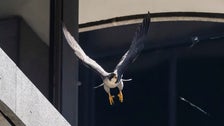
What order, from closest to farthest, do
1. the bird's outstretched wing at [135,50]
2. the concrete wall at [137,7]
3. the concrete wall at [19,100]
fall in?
the concrete wall at [19,100] → the bird's outstretched wing at [135,50] → the concrete wall at [137,7]

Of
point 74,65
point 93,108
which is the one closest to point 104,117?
point 93,108

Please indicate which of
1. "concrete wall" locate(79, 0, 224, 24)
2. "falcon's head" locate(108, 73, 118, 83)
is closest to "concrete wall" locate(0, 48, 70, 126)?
"falcon's head" locate(108, 73, 118, 83)

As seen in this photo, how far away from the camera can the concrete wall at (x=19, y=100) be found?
4.99 meters

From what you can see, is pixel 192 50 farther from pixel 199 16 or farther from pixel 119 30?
pixel 199 16

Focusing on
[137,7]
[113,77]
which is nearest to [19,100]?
[113,77]

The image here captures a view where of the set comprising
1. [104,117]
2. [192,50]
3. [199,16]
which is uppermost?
[199,16]

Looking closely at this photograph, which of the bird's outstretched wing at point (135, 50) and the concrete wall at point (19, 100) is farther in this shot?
the bird's outstretched wing at point (135, 50)

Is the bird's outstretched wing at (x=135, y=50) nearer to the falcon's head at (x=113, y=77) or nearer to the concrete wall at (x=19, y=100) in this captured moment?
the falcon's head at (x=113, y=77)

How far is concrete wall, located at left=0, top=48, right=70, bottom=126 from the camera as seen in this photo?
16.4 feet

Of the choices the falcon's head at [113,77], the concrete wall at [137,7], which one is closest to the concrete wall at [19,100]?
the falcon's head at [113,77]

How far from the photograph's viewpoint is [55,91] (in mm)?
7551

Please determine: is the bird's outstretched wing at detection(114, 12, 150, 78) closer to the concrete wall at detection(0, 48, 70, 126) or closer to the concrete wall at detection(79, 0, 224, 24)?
the concrete wall at detection(0, 48, 70, 126)

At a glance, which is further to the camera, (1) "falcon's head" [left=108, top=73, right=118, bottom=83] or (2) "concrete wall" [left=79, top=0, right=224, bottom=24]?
(2) "concrete wall" [left=79, top=0, right=224, bottom=24]

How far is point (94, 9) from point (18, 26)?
217 centimetres
